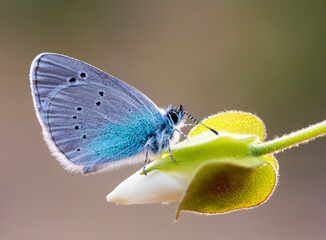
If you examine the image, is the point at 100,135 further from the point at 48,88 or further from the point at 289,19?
the point at 289,19

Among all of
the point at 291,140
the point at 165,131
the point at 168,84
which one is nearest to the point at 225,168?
the point at 291,140

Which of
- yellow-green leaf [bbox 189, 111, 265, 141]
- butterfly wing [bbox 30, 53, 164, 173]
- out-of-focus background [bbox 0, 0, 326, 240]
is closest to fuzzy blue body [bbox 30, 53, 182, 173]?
butterfly wing [bbox 30, 53, 164, 173]

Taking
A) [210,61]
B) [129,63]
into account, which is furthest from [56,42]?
[210,61]

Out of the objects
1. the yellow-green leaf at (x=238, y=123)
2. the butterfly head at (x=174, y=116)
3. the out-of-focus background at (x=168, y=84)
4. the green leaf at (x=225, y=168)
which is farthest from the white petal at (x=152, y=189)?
the out-of-focus background at (x=168, y=84)

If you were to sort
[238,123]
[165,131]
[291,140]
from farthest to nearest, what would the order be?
[165,131]
[238,123]
[291,140]

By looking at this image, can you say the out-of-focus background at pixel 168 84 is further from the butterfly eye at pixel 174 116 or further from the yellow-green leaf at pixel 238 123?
the yellow-green leaf at pixel 238 123

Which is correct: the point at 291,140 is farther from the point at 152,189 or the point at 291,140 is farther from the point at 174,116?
the point at 174,116
